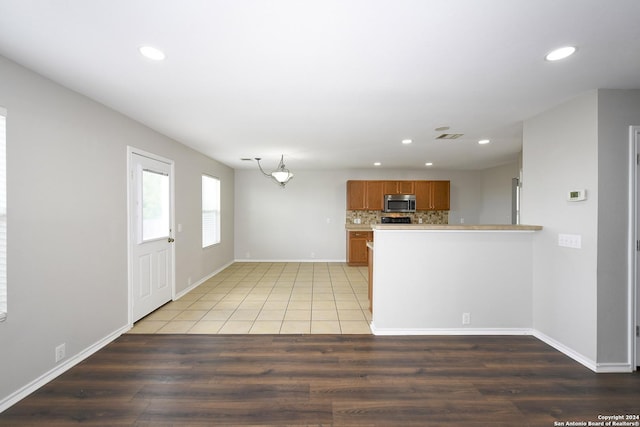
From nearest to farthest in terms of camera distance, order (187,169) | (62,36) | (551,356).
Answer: (62,36) < (551,356) < (187,169)

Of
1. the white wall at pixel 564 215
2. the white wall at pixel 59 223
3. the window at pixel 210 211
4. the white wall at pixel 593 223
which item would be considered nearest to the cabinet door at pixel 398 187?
the white wall at pixel 564 215

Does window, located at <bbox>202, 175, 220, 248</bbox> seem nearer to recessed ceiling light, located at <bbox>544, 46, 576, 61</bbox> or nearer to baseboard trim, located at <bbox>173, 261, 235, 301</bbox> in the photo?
baseboard trim, located at <bbox>173, 261, 235, 301</bbox>

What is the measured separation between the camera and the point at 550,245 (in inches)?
118

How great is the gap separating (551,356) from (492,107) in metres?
2.50

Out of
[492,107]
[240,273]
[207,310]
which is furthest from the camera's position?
[240,273]

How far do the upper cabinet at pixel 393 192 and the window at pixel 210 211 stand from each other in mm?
3134

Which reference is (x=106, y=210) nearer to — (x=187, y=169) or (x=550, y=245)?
(x=187, y=169)

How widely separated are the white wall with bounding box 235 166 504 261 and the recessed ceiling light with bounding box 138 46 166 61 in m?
5.52

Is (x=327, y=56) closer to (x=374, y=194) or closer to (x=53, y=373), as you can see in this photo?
(x=53, y=373)

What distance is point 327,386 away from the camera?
229 centimetres

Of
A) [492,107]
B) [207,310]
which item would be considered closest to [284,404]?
[207,310]

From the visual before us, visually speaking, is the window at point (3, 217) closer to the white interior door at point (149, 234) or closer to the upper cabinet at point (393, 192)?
the white interior door at point (149, 234)

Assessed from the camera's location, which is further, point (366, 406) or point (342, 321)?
point (342, 321)

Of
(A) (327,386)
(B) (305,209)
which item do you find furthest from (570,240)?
(B) (305,209)
